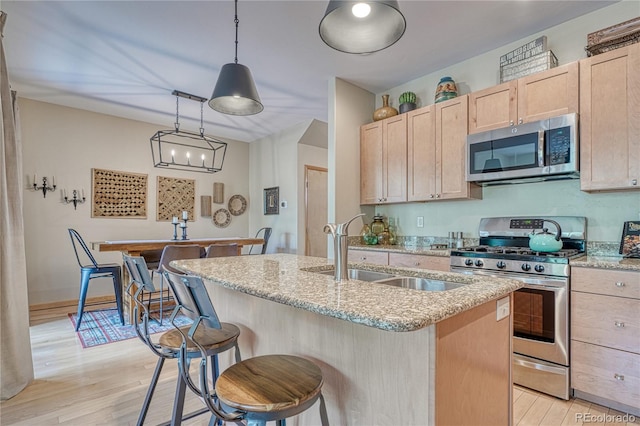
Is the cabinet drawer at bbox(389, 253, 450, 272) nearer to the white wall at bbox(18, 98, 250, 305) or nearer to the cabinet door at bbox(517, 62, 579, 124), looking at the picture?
the cabinet door at bbox(517, 62, 579, 124)

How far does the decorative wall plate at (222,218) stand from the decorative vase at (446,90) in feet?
13.2

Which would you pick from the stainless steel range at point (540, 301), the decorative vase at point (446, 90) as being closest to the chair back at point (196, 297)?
the stainless steel range at point (540, 301)

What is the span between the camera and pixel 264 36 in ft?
9.02

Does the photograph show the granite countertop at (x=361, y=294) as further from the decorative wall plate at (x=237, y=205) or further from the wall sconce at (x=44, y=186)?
the decorative wall plate at (x=237, y=205)

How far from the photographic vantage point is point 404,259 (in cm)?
294

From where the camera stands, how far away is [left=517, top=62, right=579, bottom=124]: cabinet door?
7.62 ft

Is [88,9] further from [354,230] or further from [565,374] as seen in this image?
[565,374]

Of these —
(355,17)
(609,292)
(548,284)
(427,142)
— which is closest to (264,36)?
(355,17)

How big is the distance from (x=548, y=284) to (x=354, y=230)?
193 centimetres

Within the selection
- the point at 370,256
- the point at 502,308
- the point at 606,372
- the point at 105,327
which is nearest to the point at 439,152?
the point at 370,256

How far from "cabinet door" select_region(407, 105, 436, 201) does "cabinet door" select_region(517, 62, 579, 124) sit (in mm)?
763

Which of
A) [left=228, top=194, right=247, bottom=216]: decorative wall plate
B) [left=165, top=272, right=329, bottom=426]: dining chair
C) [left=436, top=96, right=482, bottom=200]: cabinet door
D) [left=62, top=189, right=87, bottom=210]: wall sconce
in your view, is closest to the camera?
[left=165, top=272, right=329, bottom=426]: dining chair

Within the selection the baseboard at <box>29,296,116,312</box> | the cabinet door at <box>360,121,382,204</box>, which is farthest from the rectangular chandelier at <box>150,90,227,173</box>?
the cabinet door at <box>360,121,382,204</box>

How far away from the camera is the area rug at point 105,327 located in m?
3.12
